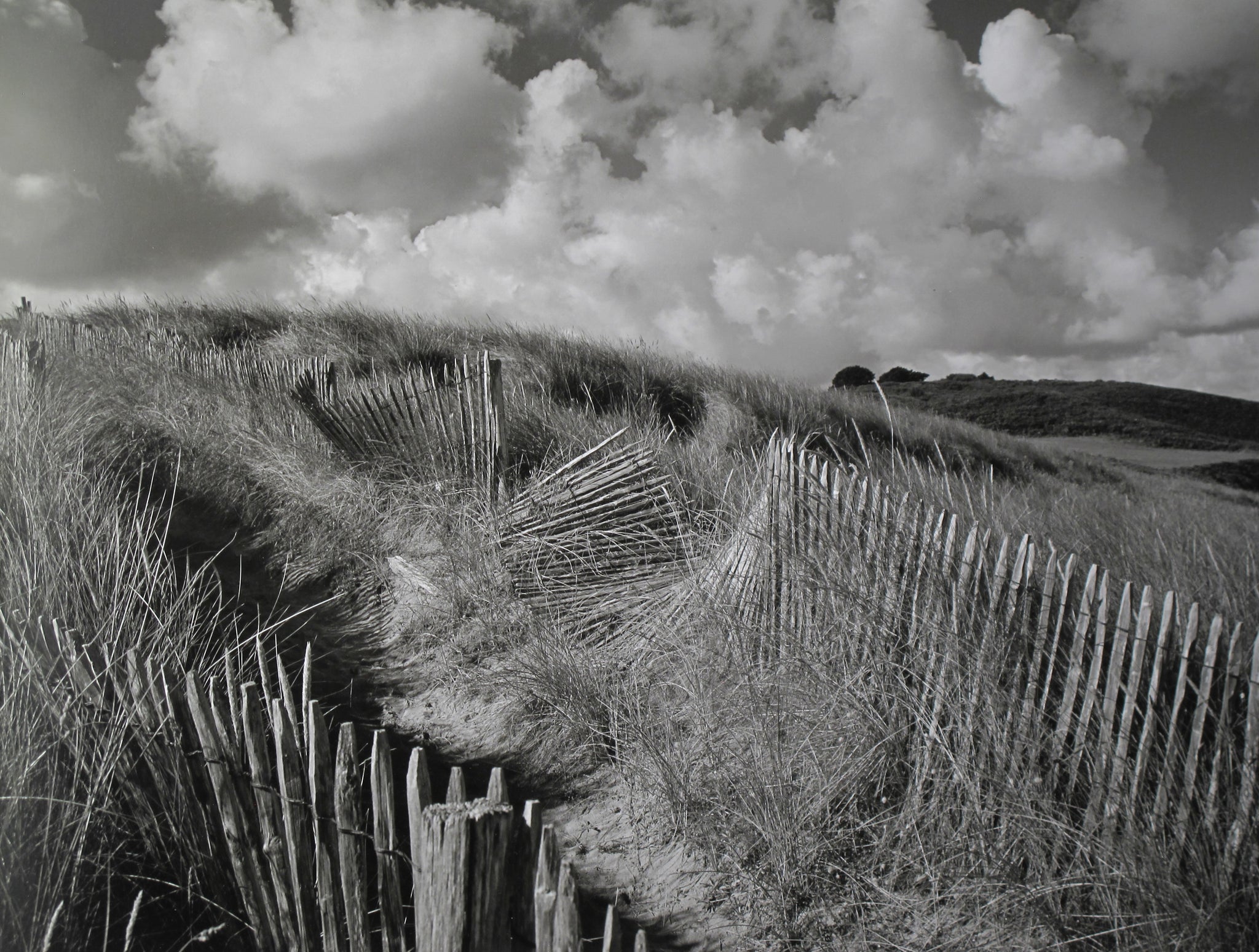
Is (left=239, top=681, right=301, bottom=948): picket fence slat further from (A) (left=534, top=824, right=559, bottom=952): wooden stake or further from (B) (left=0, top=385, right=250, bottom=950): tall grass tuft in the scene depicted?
(A) (left=534, top=824, right=559, bottom=952): wooden stake

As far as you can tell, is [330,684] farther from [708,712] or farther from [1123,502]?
[1123,502]

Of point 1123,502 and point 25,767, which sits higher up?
point 1123,502

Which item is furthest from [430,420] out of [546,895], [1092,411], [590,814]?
[1092,411]

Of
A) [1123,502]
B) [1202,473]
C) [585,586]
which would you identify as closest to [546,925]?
[585,586]

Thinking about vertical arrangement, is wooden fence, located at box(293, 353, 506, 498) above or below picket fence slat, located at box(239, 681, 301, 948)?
above

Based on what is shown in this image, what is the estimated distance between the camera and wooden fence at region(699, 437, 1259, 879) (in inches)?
82.0

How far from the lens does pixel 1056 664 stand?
244 cm

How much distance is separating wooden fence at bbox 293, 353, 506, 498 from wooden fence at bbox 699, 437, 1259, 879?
2600 mm

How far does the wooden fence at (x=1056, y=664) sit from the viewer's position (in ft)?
6.83

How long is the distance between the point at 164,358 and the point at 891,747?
31.4ft

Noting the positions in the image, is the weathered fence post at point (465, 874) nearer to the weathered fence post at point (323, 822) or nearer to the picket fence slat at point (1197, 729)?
the weathered fence post at point (323, 822)

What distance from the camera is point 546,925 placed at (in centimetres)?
137

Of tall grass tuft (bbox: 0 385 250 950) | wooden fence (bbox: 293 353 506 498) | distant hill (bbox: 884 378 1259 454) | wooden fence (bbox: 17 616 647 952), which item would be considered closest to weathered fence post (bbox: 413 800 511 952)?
wooden fence (bbox: 17 616 647 952)

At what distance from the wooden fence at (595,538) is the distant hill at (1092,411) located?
51.0 feet
